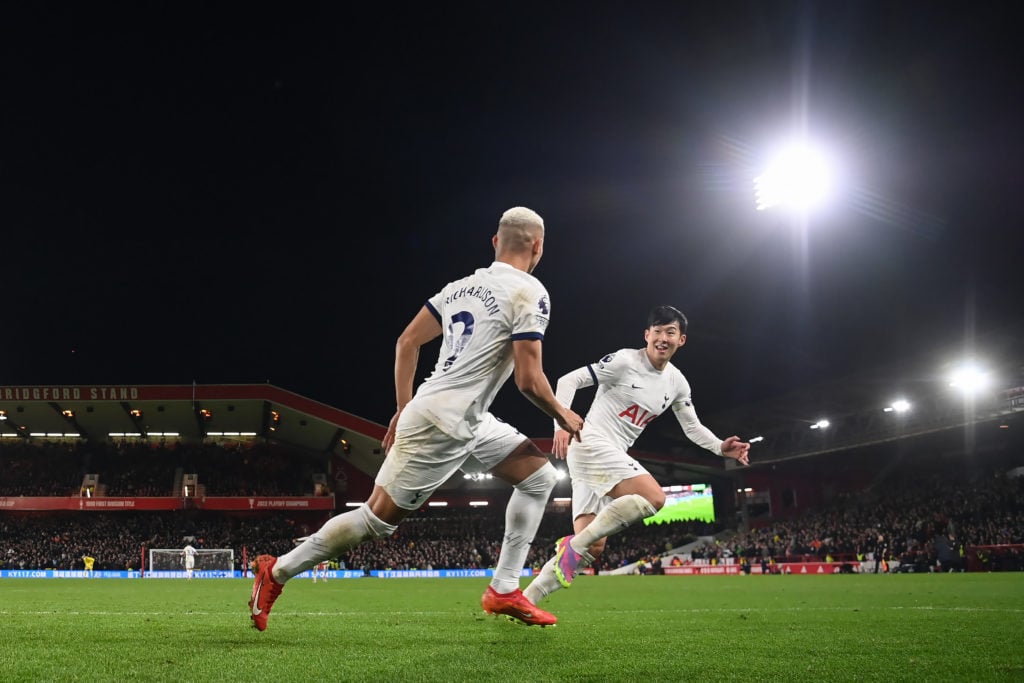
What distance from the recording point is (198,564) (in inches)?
1348

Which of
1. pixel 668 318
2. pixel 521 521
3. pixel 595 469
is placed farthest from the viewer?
pixel 668 318

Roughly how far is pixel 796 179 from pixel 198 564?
1081 inches

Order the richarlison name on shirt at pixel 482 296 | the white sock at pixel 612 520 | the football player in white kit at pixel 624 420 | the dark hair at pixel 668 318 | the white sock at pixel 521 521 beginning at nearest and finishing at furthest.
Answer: the richarlison name on shirt at pixel 482 296 < the white sock at pixel 521 521 < the white sock at pixel 612 520 < the football player in white kit at pixel 624 420 < the dark hair at pixel 668 318

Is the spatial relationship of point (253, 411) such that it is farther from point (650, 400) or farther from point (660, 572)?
point (650, 400)

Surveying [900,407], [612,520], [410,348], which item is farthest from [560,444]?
[900,407]

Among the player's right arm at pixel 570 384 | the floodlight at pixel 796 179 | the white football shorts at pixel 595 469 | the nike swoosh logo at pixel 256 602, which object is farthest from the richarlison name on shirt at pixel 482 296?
the floodlight at pixel 796 179

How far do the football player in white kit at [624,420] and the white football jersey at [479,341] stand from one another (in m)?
2.47

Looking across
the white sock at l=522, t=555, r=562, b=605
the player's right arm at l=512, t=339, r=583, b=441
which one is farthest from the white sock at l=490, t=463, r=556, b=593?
the player's right arm at l=512, t=339, r=583, b=441

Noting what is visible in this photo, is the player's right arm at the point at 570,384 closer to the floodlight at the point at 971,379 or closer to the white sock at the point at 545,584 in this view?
the white sock at the point at 545,584

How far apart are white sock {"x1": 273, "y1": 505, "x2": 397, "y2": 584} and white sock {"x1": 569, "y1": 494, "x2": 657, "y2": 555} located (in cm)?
230

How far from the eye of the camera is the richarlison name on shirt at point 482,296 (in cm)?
495

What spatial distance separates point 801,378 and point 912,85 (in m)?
21.1

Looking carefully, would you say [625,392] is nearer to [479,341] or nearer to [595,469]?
[595,469]

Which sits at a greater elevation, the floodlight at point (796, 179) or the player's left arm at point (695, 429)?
the floodlight at point (796, 179)
